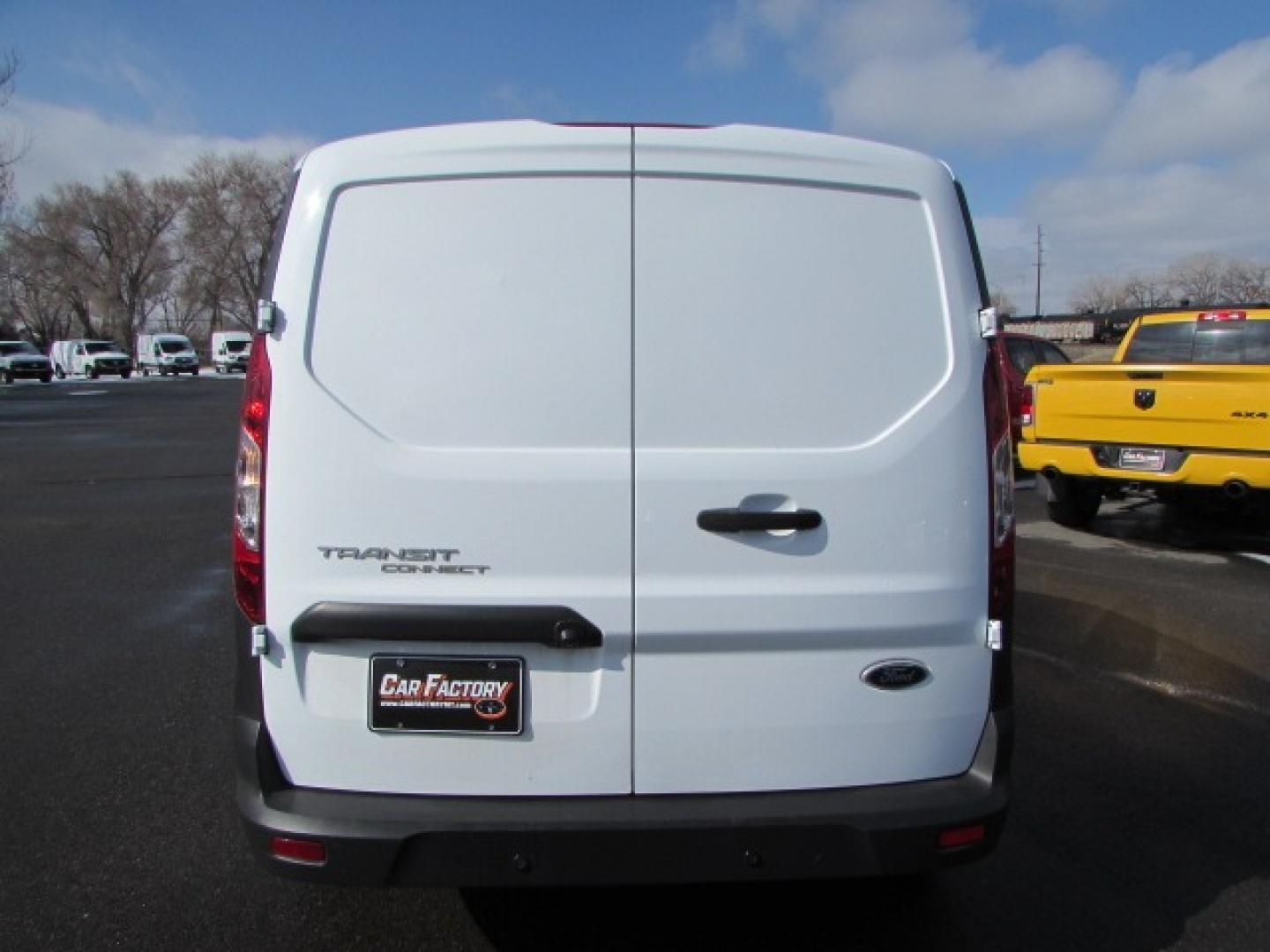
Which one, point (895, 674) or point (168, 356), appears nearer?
point (895, 674)

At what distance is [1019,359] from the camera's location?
39.9 feet

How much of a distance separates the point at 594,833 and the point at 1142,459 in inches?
278

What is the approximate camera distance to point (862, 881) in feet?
10.1

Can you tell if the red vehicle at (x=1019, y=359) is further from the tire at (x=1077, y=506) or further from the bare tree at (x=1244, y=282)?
the bare tree at (x=1244, y=282)

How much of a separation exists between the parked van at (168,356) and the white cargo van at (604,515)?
58993 mm

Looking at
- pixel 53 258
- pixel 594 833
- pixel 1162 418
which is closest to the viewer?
pixel 594 833

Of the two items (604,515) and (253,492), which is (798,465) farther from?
(253,492)

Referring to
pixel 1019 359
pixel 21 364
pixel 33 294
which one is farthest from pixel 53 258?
pixel 1019 359

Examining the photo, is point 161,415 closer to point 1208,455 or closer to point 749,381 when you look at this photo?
point 1208,455

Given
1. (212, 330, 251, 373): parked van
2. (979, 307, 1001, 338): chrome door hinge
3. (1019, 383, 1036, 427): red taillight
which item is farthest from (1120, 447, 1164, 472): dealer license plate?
(212, 330, 251, 373): parked van

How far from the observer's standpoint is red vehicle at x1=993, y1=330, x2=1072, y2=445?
35.7ft

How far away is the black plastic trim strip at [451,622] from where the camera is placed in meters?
2.25

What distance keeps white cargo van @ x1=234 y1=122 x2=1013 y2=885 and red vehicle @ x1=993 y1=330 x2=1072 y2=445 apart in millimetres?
8796

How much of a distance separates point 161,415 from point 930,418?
25175 mm
